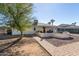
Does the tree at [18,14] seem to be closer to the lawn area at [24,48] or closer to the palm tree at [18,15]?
the palm tree at [18,15]

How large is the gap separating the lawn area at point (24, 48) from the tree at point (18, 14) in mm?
165

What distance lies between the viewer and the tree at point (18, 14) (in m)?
3.74

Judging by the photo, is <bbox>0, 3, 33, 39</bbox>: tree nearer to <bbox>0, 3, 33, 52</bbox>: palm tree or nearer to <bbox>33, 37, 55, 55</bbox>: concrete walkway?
<bbox>0, 3, 33, 52</bbox>: palm tree

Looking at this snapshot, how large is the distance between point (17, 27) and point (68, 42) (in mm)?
936

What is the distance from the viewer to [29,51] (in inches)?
148

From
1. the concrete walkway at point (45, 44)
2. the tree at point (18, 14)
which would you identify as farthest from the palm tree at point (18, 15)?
the concrete walkway at point (45, 44)

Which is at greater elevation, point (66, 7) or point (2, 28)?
point (66, 7)

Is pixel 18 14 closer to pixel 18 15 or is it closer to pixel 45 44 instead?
pixel 18 15

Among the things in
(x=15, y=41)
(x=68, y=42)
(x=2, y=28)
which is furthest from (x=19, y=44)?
(x=68, y=42)

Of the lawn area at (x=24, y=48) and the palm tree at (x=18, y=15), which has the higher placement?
the palm tree at (x=18, y=15)

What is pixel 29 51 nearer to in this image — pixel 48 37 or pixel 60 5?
pixel 48 37

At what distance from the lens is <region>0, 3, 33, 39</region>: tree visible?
147 inches

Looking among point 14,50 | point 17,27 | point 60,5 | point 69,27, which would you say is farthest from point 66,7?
point 14,50

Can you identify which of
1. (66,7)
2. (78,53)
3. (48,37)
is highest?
(66,7)
